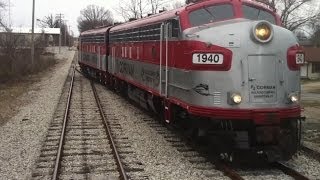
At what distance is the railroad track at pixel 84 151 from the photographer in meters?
9.13

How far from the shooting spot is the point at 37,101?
846 inches

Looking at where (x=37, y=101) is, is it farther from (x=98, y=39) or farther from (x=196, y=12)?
(x=196, y=12)

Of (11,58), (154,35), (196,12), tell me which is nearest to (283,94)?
(196,12)

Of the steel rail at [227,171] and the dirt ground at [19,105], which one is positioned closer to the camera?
the steel rail at [227,171]

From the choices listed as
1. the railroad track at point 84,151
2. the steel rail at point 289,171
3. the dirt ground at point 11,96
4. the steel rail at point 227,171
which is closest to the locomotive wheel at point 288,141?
the steel rail at point 289,171

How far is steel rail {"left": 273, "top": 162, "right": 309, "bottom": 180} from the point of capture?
8.76m

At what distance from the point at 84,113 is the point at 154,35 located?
517 cm

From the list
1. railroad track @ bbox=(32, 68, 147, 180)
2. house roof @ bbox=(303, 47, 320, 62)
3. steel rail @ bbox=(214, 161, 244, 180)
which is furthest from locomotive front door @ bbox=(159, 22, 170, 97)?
house roof @ bbox=(303, 47, 320, 62)

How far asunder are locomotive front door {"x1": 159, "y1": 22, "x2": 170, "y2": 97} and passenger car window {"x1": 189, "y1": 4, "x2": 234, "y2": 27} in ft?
3.95

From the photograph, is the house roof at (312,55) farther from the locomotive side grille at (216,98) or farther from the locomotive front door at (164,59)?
the locomotive side grille at (216,98)

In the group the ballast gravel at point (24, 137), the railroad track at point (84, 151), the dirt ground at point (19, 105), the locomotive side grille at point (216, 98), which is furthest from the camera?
the dirt ground at point (19, 105)

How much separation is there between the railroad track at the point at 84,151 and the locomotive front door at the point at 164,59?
149cm

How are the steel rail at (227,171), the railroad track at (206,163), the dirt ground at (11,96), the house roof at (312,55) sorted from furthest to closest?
the house roof at (312,55) → the dirt ground at (11,96) → the railroad track at (206,163) → the steel rail at (227,171)

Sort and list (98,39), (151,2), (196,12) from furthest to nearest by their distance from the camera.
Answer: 1. (151,2)
2. (98,39)
3. (196,12)
